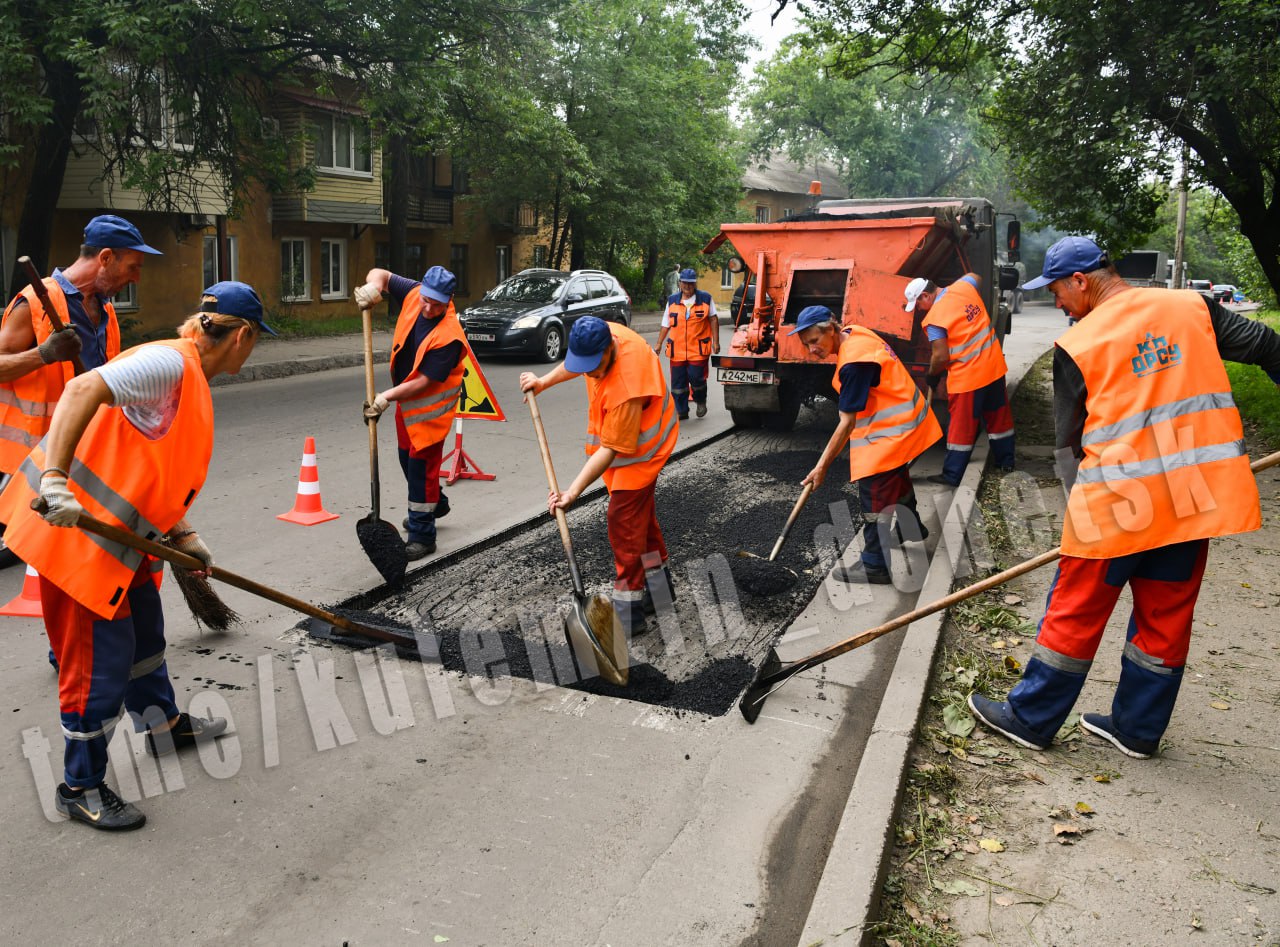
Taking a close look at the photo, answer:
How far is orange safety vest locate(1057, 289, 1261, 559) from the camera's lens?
3.50 m

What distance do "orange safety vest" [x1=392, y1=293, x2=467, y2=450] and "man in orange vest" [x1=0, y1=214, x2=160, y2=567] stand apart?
1641 mm

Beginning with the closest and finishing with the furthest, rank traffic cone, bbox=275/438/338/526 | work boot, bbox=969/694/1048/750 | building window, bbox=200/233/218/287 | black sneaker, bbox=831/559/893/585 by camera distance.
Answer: work boot, bbox=969/694/1048/750, black sneaker, bbox=831/559/893/585, traffic cone, bbox=275/438/338/526, building window, bbox=200/233/218/287

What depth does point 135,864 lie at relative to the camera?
10.2 feet

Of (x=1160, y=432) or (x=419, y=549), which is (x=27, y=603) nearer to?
(x=419, y=549)

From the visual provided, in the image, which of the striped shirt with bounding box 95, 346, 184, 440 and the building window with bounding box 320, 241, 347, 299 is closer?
the striped shirt with bounding box 95, 346, 184, 440

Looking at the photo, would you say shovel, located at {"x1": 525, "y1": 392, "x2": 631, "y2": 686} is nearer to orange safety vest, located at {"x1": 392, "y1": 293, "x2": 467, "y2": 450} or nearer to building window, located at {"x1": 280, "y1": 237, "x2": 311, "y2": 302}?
orange safety vest, located at {"x1": 392, "y1": 293, "x2": 467, "y2": 450}

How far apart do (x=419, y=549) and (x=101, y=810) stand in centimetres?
302

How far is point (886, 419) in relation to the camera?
576cm

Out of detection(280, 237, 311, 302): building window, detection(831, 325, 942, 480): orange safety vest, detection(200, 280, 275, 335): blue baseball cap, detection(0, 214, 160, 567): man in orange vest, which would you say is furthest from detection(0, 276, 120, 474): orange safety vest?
detection(280, 237, 311, 302): building window

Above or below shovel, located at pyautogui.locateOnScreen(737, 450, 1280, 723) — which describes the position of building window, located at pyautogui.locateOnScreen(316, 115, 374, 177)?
above

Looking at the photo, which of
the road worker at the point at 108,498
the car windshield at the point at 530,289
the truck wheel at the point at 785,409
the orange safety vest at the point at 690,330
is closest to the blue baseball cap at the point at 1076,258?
the road worker at the point at 108,498

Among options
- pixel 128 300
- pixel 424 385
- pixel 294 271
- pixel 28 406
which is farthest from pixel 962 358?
pixel 294 271

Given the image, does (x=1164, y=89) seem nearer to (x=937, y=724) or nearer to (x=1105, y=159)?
(x=1105, y=159)

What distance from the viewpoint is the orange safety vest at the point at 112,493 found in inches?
119
